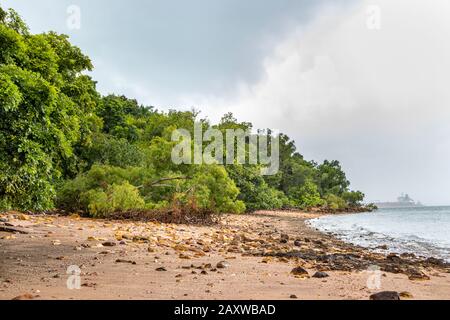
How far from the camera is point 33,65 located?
10.4 meters

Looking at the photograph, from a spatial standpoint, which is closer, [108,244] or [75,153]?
[108,244]

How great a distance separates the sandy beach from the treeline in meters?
A: 1.35

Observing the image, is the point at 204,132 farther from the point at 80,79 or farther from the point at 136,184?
the point at 80,79

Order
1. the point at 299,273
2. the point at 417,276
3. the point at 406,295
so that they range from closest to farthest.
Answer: the point at 406,295 < the point at 299,273 < the point at 417,276

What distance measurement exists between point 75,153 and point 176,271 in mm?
22158

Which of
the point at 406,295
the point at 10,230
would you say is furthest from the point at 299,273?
the point at 10,230

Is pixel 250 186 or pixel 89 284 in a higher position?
pixel 250 186

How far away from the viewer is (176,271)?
7051mm

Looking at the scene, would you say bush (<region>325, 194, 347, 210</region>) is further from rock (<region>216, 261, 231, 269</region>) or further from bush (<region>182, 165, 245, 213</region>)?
rock (<region>216, 261, 231, 269</region>)

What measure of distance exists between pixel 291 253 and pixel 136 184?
40.4 feet

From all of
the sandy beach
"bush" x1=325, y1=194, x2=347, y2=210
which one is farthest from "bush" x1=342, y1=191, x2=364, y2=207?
the sandy beach

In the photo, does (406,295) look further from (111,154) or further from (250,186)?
(250,186)

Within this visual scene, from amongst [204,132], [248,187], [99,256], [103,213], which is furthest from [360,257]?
[204,132]

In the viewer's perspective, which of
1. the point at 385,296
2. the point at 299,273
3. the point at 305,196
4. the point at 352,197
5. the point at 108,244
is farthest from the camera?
the point at 352,197
